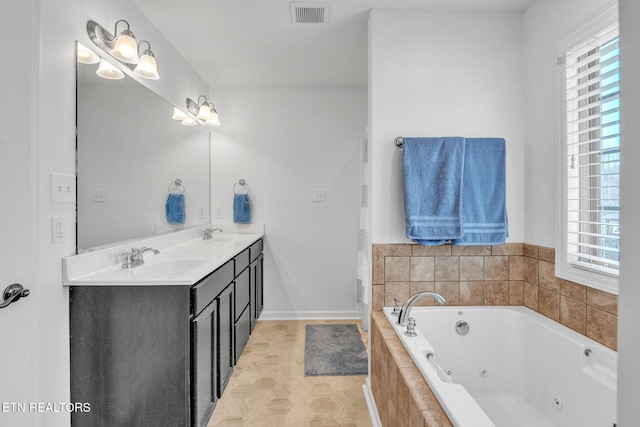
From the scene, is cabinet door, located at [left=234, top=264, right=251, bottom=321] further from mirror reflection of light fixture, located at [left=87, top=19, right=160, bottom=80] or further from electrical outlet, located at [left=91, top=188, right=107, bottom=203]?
mirror reflection of light fixture, located at [left=87, top=19, right=160, bottom=80]

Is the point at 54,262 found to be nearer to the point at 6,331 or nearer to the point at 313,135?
the point at 6,331

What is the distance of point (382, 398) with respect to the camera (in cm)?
161

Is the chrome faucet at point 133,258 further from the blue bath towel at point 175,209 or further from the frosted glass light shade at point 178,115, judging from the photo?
the frosted glass light shade at point 178,115

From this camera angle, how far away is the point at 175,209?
8.17 feet

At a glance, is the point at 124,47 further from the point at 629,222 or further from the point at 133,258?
the point at 629,222

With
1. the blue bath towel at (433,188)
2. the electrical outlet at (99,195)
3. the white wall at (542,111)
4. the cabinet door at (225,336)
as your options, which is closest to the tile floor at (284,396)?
the cabinet door at (225,336)

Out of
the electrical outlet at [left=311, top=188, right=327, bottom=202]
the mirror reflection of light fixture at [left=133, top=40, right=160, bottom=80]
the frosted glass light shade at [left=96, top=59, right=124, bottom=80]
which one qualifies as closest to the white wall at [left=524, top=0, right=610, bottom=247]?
the electrical outlet at [left=311, top=188, right=327, bottom=202]

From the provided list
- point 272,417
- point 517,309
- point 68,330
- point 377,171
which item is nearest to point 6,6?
point 68,330

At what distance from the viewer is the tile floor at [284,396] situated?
1.80m

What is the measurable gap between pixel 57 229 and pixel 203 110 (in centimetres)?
180

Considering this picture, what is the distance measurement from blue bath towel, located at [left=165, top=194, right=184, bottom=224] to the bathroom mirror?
46 mm

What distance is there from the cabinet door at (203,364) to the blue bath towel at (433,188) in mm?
1180

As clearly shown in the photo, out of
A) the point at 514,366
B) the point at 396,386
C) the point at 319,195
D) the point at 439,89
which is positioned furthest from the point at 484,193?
the point at 319,195

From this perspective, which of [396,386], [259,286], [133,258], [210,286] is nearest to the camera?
[396,386]
